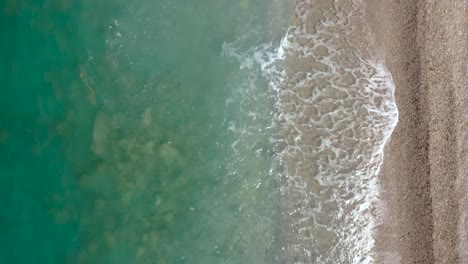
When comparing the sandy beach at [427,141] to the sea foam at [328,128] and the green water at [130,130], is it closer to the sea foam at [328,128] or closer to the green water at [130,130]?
the sea foam at [328,128]

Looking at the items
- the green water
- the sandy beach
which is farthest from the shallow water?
the sandy beach

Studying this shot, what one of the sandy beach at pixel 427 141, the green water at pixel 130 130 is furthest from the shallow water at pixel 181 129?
the sandy beach at pixel 427 141

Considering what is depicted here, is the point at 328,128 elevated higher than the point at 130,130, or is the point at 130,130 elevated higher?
the point at 328,128

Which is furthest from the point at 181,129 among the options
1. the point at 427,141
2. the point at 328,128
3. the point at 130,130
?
the point at 427,141

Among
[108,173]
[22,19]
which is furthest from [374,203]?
[22,19]

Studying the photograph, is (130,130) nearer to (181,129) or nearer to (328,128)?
(181,129)

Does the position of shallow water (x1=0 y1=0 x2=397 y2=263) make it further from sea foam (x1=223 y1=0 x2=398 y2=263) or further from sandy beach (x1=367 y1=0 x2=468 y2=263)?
sandy beach (x1=367 y1=0 x2=468 y2=263)

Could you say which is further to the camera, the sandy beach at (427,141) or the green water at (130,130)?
the green water at (130,130)
